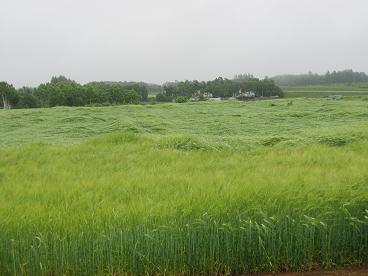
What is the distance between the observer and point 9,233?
4.22m

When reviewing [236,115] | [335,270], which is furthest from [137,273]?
[236,115]

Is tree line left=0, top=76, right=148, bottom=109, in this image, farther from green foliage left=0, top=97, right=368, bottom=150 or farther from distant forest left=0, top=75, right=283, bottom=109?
green foliage left=0, top=97, right=368, bottom=150

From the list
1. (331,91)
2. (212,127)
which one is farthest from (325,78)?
(212,127)

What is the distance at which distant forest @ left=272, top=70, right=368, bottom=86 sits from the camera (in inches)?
2522

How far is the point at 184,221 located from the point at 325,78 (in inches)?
2712

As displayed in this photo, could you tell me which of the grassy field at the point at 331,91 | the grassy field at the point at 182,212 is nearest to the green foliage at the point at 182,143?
the grassy field at the point at 182,212

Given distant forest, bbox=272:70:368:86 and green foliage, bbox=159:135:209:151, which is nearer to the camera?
green foliage, bbox=159:135:209:151

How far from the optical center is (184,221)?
438 centimetres

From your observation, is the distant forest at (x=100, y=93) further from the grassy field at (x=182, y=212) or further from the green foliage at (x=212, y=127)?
the grassy field at (x=182, y=212)

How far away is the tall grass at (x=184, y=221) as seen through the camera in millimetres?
4047

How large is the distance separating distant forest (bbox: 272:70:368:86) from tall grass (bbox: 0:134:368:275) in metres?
61.6

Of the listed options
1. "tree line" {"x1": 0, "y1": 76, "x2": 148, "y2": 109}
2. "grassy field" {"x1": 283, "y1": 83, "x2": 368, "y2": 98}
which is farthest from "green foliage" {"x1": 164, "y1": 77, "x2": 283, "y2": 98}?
"tree line" {"x1": 0, "y1": 76, "x2": 148, "y2": 109}

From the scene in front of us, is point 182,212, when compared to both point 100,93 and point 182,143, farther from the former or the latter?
point 100,93

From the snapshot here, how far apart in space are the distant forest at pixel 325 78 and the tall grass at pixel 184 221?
61620 millimetres
